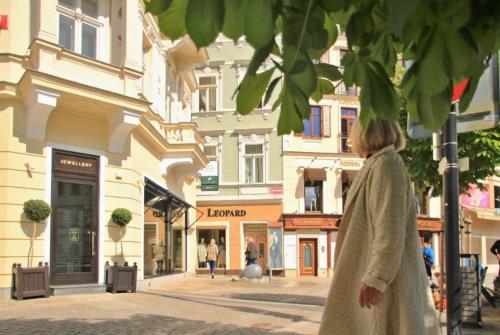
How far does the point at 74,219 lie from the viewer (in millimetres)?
15273

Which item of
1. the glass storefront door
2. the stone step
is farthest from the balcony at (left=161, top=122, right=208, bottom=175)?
the stone step

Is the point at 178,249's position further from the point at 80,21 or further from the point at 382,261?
the point at 382,261

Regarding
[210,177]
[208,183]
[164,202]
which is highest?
[210,177]

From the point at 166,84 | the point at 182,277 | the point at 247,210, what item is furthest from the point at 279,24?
the point at 247,210

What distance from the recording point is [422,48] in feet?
6.91

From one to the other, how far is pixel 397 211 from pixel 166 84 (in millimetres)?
A: 19865

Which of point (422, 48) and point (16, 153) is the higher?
point (16, 153)

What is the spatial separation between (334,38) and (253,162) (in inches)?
1276

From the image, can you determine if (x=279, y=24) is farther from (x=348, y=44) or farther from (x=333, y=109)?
(x=333, y=109)

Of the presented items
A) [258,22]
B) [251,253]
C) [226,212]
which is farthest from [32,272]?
[226,212]

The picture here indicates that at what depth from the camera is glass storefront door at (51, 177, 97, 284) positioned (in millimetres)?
14680

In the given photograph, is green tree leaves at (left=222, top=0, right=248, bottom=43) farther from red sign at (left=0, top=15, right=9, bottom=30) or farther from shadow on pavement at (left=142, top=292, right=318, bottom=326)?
red sign at (left=0, top=15, right=9, bottom=30)

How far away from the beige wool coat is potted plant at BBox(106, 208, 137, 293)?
1257 cm

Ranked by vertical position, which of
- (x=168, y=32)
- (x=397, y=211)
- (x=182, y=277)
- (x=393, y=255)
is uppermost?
(x=168, y=32)
